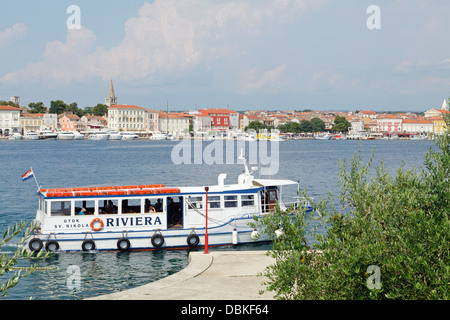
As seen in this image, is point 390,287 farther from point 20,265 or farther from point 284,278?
point 20,265

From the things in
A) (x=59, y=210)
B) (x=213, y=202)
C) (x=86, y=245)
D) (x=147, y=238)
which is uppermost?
(x=213, y=202)

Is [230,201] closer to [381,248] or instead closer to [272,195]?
[272,195]

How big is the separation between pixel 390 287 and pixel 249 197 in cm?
1529

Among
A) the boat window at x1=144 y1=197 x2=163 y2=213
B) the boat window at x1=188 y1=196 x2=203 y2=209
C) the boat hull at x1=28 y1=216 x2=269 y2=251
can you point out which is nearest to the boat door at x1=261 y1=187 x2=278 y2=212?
the boat hull at x1=28 y1=216 x2=269 y2=251

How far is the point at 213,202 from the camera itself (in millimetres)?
22406

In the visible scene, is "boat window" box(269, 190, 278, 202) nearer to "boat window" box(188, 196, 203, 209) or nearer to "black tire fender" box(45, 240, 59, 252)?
"boat window" box(188, 196, 203, 209)

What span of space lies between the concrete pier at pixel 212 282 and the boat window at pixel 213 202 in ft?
16.7

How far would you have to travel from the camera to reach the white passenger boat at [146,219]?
2173 cm

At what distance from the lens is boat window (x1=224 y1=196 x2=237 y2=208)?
2252 cm

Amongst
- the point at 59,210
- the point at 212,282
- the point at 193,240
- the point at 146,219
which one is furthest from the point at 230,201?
the point at 212,282

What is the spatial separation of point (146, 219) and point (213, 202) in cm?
291

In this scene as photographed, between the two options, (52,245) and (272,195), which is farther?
(272,195)

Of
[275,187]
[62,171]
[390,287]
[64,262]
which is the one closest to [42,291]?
[64,262]

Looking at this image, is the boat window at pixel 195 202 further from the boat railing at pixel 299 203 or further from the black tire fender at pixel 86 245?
the black tire fender at pixel 86 245
